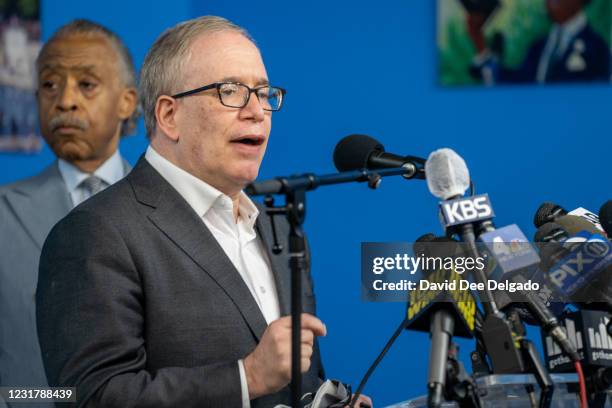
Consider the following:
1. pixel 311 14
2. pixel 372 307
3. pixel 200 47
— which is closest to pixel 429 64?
pixel 311 14

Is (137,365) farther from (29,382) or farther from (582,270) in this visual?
(29,382)

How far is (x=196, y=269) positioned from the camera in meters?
1.81

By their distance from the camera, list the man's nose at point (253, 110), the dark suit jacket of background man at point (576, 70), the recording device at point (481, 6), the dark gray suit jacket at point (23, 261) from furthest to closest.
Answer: the recording device at point (481, 6), the dark suit jacket of background man at point (576, 70), the dark gray suit jacket at point (23, 261), the man's nose at point (253, 110)

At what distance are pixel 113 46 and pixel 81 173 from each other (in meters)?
0.47

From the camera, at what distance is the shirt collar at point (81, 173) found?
9.56ft

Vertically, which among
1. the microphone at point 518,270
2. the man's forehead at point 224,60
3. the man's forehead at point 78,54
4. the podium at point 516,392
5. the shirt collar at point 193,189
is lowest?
the podium at point 516,392

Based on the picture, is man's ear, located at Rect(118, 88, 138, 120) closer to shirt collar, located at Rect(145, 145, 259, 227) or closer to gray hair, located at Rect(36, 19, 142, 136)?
gray hair, located at Rect(36, 19, 142, 136)

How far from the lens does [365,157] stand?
1787 millimetres

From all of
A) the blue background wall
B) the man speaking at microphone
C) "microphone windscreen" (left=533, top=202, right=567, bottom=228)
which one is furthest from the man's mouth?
the blue background wall

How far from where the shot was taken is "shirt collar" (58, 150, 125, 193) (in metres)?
2.91

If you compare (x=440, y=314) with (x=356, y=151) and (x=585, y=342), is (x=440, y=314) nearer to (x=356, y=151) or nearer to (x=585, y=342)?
(x=585, y=342)

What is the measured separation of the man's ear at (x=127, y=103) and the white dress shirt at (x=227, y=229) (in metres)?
1.08

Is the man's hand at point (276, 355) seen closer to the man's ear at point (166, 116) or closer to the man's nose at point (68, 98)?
the man's ear at point (166, 116)

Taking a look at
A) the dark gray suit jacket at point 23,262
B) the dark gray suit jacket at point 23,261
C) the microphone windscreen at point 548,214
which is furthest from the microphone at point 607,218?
the dark gray suit jacket at point 23,262
